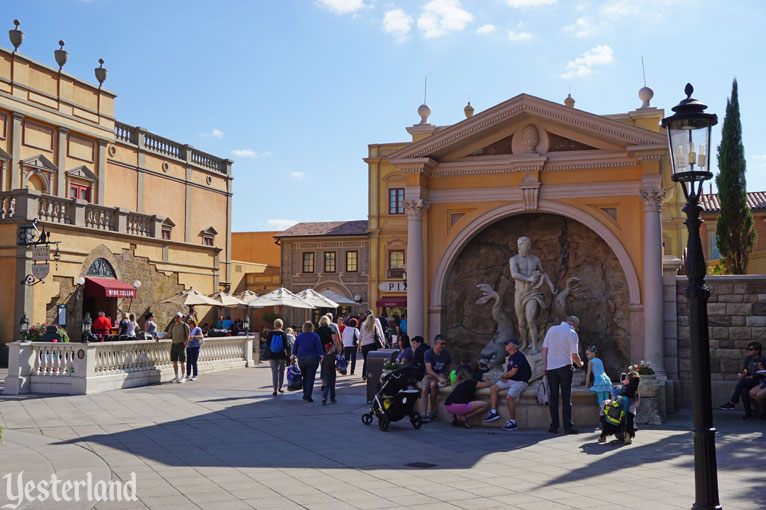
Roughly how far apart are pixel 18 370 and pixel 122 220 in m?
11.1

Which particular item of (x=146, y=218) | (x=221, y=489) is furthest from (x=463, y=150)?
(x=146, y=218)

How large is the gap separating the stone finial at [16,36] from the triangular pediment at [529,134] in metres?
19.6

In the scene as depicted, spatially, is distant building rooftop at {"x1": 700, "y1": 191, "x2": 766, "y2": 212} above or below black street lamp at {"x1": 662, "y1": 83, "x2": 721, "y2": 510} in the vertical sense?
above

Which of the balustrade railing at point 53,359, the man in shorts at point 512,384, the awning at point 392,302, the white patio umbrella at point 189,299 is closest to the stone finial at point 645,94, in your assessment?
the awning at point 392,302

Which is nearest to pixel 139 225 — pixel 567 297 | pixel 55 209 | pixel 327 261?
pixel 55 209

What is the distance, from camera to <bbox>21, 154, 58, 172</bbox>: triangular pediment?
27642mm

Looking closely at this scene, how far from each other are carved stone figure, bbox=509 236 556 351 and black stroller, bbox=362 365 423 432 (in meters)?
3.26

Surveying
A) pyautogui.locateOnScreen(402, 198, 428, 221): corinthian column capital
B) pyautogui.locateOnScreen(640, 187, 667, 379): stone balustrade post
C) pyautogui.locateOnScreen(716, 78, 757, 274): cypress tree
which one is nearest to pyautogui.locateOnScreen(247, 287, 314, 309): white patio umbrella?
pyautogui.locateOnScreen(402, 198, 428, 221): corinthian column capital

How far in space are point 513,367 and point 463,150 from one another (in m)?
5.63

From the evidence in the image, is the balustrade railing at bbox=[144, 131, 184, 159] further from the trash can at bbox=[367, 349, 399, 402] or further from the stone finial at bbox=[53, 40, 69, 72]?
the trash can at bbox=[367, 349, 399, 402]

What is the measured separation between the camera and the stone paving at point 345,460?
23.9 feet

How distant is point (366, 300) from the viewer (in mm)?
44500

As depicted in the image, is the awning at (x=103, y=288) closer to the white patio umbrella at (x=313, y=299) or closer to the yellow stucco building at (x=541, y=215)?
the white patio umbrella at (x=313, y=299)

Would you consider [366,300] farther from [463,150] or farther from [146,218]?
[463,150]
